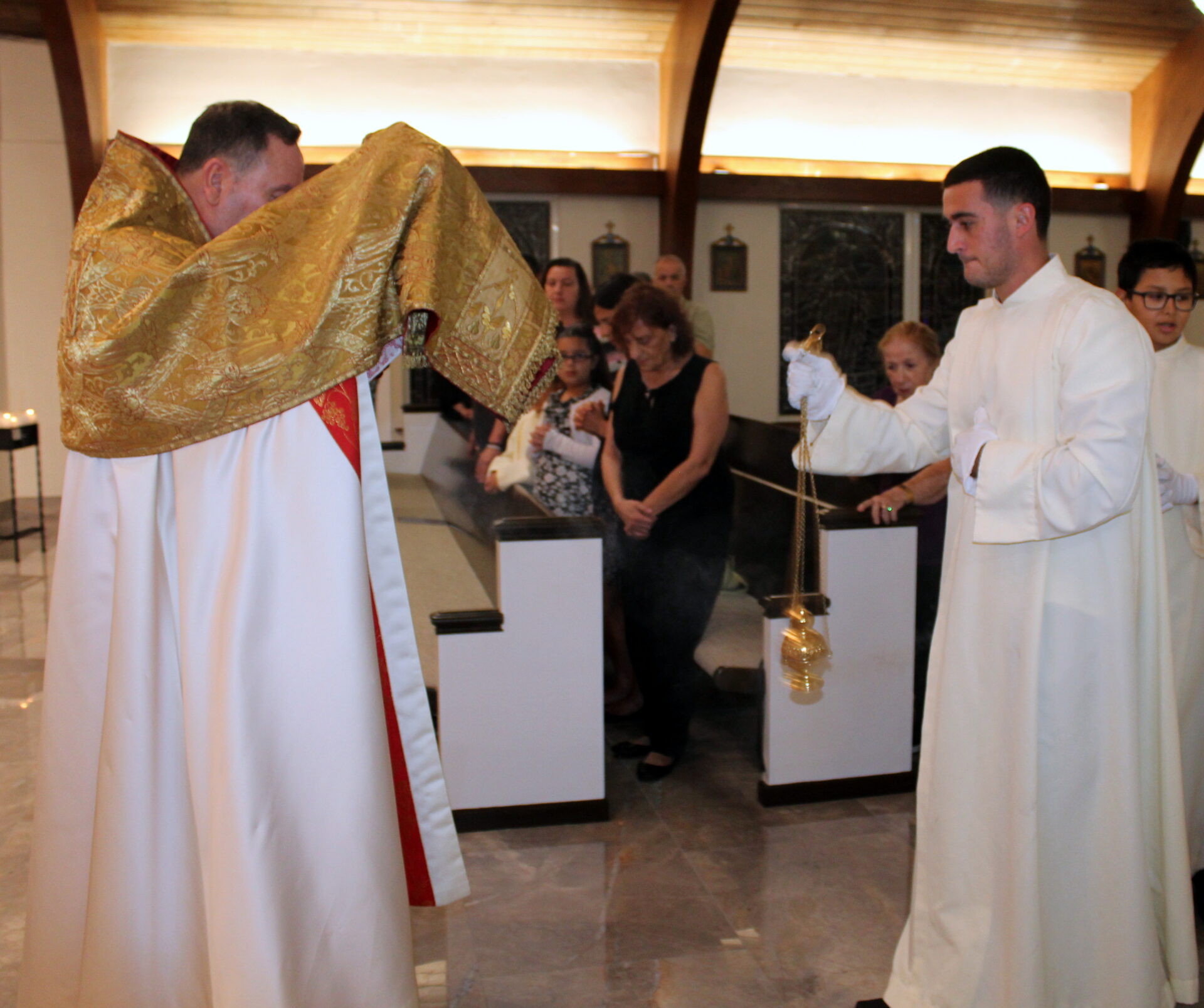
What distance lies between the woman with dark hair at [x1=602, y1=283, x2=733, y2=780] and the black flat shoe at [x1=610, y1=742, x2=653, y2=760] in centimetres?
3

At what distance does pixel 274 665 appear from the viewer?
174cm

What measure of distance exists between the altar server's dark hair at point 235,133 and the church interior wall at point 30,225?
28.5 feet

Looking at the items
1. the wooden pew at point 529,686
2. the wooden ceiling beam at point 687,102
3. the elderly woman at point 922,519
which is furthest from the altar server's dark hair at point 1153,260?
the wooden ceiling beam at point 687,102

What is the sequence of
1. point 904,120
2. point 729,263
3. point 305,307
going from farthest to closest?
point 904,120 → point 729,263 → point 305,307

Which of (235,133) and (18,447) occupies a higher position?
(235,133)

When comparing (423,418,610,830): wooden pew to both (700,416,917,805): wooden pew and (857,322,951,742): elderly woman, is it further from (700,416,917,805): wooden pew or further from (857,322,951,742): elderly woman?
(857,322,951,742): elderly woman

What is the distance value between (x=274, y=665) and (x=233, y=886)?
341mm

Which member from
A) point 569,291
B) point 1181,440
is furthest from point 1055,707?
point 569,291

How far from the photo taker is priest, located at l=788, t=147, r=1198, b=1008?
2143 millimetres

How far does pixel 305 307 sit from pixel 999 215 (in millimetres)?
1414

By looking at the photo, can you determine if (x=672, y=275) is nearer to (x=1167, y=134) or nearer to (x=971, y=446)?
(x=971, y=446)

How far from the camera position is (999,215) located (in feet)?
7.41

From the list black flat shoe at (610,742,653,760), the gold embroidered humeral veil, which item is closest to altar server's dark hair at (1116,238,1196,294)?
the gold embroidered humeral veil

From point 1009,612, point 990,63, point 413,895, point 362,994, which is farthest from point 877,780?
point 990,63
